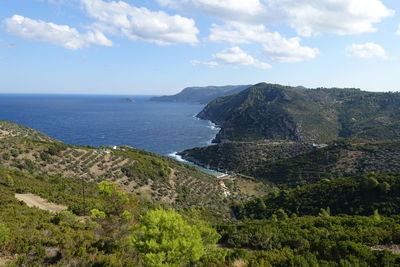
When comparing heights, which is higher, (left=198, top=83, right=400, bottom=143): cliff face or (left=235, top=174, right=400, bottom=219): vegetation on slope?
(left=198, top=83, right=400, bottom=143): cliff face

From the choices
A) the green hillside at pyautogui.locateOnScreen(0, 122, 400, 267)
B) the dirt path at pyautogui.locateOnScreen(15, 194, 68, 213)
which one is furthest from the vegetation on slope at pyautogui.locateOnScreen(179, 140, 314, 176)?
the dirt path at pyautogui.locateOnScreen(15, 194, 68, 213)

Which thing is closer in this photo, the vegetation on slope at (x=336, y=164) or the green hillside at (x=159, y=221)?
the green hillside at (x=159, y=221)

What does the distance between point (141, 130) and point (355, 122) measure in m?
138

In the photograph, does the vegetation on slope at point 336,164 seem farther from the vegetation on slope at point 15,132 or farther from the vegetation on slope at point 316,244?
the vegetation on slope at point 15,132

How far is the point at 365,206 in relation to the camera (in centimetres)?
4309

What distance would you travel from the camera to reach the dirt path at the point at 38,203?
24.5 metres

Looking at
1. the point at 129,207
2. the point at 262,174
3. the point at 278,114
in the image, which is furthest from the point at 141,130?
the point at 129,207

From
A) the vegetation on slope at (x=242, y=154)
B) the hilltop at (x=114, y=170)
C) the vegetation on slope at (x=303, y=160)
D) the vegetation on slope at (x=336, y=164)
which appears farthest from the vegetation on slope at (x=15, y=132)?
the vegetation on slope at (x=336, y=164)

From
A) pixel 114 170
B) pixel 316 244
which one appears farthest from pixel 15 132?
pixel 316 244

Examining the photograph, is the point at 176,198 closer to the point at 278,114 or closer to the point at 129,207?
the point at 129,207

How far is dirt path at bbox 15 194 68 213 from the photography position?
24547 millimetres

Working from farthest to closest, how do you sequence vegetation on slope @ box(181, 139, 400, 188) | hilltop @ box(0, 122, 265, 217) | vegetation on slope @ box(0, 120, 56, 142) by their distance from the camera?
vegetation on slope @ box(181, 139, 400, 188) < vegetation on slope @ box(0, 120, 56, 142) < hilltop @ box(0, 122, 265, 217)

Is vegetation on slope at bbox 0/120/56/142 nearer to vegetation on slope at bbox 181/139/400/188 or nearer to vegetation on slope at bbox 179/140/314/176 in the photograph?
vegetation on slope at bbox 179/140/314/176

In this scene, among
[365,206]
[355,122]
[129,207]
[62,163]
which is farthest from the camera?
[355,122]
